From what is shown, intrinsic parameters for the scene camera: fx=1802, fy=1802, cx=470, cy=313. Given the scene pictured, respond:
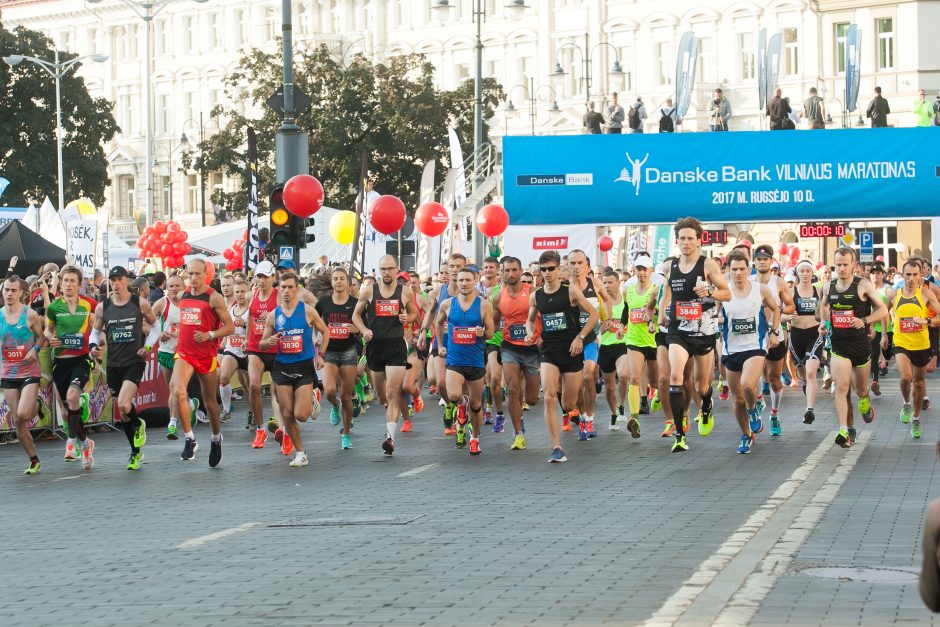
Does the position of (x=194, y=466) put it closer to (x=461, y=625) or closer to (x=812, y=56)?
(x=461, y=625)

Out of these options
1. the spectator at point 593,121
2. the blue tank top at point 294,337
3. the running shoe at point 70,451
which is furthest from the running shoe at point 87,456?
the spectator at point 593,121

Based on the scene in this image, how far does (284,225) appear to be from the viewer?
20.3 meters

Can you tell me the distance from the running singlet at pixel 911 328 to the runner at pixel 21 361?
8023mm

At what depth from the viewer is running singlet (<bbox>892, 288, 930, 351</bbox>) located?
17250 millimetres

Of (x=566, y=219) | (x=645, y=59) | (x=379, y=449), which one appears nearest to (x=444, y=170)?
(x=645, y=59)

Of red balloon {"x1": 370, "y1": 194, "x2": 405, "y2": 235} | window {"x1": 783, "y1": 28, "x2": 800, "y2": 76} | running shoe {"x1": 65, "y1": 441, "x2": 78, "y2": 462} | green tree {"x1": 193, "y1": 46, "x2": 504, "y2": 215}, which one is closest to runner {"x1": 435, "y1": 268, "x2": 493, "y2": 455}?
running shoe {"x1": 65, "y1": 441, "x2": 78, "y2": 462}

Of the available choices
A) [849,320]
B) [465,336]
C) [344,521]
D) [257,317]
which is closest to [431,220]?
[257,317]

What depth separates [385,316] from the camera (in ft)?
54.6

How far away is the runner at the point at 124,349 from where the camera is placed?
15.2 m

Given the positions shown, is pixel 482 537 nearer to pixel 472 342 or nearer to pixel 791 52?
pixel 472 342

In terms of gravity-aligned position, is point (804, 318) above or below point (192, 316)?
below

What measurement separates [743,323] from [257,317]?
14.2ft

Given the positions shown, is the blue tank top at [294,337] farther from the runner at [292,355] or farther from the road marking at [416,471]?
the road marking at [416,471]

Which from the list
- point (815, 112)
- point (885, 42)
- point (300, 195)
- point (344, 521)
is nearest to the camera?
point (344, 521)
